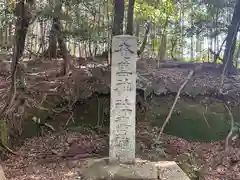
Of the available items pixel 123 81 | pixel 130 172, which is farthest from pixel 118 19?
pixel 130 172

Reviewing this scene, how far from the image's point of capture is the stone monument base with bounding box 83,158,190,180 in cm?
387

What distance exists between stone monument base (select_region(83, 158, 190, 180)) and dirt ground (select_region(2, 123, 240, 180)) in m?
0.30

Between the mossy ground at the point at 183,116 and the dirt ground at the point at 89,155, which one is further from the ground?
the mossy ground at the point at 183,116

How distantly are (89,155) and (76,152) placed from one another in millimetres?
292

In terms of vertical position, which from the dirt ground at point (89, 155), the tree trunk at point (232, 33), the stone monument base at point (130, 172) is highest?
the tree trunk at point (232, 33)

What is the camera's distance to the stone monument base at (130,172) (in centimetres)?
387

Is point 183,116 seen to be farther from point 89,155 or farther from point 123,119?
point 123,119

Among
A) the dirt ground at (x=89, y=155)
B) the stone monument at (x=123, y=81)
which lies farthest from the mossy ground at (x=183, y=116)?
the stone monument at (x=123, y=81)

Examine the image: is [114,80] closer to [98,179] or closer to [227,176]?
[98,179]

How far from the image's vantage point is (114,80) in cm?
411

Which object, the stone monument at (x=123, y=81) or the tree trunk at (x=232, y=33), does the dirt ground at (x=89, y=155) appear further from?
the tree trunk at (x=232, y=33)

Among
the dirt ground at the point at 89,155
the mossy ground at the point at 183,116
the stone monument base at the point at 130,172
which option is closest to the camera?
the stone monument base at the point at 130,172

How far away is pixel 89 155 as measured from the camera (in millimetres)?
5379

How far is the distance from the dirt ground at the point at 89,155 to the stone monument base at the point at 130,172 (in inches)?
11.6
